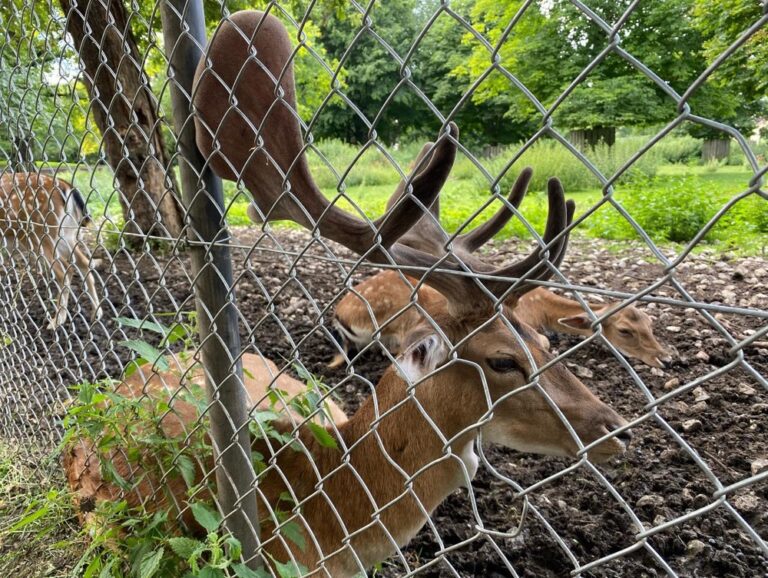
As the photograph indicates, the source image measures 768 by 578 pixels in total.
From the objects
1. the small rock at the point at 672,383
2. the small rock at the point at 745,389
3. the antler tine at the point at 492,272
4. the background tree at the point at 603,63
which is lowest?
the small rock at the point at 672,383

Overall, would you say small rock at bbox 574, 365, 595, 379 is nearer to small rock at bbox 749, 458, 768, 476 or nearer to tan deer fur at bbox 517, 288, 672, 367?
tan deer fur at bbox 517, 288, 672, 367

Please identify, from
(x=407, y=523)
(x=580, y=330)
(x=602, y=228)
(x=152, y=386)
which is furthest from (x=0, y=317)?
(x=602, y=228)

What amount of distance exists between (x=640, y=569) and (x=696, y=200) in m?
7.26

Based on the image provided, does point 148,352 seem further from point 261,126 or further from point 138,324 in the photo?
point 261,126

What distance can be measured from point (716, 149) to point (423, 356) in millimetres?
30564

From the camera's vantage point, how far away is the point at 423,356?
1.83 meters

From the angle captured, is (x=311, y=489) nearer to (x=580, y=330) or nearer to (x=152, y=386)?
(x=152, y=386)

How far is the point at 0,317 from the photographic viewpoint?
3.27m

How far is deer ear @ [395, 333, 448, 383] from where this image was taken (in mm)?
1797

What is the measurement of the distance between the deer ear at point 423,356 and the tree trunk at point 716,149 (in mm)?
28078

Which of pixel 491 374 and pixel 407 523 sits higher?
pixel 491 374

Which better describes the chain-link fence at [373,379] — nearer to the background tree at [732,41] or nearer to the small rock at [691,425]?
the small rock at [691,425]

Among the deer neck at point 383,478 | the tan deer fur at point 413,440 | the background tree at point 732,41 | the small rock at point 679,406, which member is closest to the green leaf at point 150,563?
the tan deer fur at point 413,440

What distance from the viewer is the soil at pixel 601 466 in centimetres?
210
